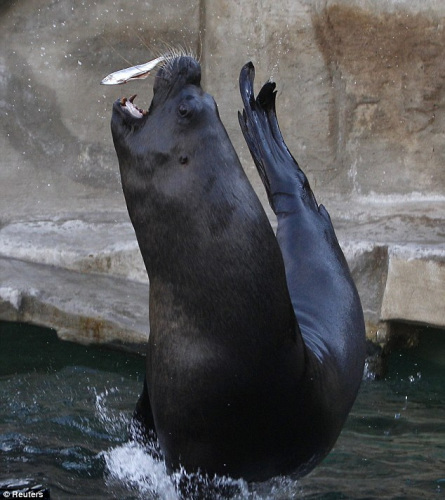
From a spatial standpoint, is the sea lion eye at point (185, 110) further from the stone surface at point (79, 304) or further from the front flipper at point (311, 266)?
the stone surface at point (79, 304)

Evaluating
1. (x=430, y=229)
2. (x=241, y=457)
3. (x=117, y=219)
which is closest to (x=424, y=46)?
(x=430, y=229)

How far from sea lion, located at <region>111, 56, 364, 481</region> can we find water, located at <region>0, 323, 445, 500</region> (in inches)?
9.3

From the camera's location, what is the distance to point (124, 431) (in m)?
4.16

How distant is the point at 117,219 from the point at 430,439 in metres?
2.84

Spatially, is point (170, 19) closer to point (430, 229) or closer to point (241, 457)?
point (430, 229)

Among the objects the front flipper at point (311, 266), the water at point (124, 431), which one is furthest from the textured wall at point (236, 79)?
the front flipper at point (311, 266)

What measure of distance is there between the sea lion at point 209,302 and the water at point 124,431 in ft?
0.78

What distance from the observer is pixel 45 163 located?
6.69 meters

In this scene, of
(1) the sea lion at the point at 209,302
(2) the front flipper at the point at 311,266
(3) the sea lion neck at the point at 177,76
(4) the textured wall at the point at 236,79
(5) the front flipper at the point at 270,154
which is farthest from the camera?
(4) the textured wall at the point at 236,79

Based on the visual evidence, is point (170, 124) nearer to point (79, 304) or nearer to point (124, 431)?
point (124, 431)

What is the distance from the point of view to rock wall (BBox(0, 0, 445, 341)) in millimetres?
5762

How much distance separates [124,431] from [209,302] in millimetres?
1442

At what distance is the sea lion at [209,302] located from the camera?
114 inches

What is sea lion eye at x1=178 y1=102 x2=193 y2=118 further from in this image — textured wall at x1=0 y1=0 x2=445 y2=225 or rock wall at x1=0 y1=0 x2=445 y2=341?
textured wall at x1=0 y1=0 x2=445 y2=225
